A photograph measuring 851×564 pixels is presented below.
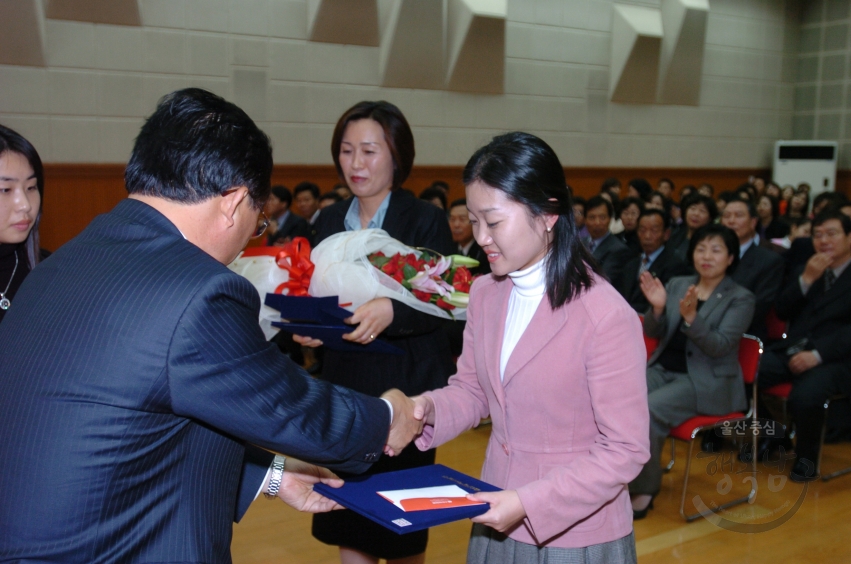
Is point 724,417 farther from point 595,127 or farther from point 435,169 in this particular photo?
point 595,127

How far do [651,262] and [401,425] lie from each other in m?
4.14

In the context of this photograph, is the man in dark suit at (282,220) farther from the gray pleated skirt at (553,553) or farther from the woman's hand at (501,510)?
the woman's hand at (501,510)

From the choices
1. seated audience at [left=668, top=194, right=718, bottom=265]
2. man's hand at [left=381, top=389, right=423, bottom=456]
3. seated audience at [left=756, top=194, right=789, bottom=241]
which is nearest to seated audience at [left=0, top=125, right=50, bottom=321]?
man's hand at [left=381, top=389, right=423, bottom=456]

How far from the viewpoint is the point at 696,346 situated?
3703mm

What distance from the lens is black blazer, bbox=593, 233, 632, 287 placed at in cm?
537

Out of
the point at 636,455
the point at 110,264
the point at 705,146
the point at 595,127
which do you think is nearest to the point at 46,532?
the point at 110,264

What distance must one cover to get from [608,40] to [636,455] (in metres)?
9.96

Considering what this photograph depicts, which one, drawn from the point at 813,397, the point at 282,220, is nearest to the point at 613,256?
the point at 813,397

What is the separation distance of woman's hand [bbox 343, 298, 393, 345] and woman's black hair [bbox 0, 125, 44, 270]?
87 cm

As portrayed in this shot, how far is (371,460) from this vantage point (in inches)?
53.8

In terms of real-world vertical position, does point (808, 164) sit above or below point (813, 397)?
above

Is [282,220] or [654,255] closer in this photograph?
[654,255]

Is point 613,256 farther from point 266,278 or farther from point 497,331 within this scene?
point 497,331

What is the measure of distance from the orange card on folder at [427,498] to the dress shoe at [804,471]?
10.3 feet
